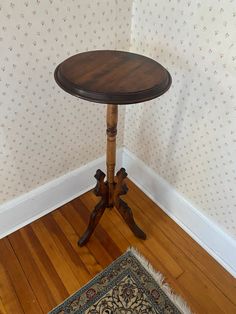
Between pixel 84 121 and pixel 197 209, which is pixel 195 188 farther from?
pixel 84 121

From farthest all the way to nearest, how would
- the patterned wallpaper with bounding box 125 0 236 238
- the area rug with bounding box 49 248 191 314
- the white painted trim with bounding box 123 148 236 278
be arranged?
the white painted trim with bounding box 123 148 236 278 → the area rug with bounding box 49 248 191 314 → the patterned wallpaper with bounding box 125 0 236 238

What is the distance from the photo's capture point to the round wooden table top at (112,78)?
0.82 metres

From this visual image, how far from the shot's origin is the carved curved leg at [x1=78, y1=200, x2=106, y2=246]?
4.38ft

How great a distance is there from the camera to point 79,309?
3.85 ft

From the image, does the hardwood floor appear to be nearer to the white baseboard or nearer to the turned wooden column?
the white baseboard

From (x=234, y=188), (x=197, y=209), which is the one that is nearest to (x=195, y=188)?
(x=197, y=209)

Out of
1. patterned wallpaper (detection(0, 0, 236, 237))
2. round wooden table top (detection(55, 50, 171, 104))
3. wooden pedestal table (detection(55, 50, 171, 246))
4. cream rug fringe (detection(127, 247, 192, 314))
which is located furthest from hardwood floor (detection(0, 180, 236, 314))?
round wooden table top (detection(55, 50, 171, 104))

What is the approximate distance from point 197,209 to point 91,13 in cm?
106

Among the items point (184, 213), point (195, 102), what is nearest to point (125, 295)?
point (184, 213)

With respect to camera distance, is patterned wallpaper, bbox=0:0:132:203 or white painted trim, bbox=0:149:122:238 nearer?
patterned wallpaper, bbox=0:0:132:203

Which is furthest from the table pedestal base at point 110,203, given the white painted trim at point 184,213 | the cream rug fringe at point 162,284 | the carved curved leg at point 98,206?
the white painted trim at point 184,213

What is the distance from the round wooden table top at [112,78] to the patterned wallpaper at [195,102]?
0.23 m

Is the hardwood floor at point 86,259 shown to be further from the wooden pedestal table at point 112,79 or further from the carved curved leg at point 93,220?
the wooden pedestal table at point 112,79

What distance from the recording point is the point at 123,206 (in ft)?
4.41
